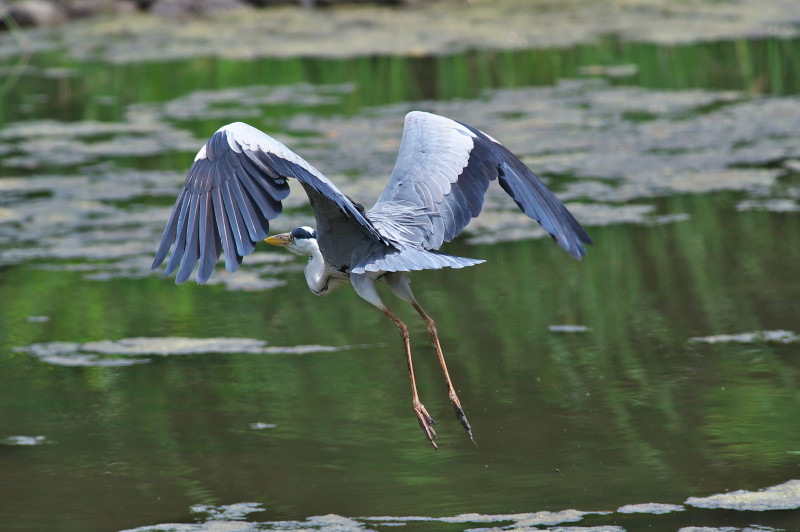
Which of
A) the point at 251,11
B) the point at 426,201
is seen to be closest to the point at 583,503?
the point at 426,201

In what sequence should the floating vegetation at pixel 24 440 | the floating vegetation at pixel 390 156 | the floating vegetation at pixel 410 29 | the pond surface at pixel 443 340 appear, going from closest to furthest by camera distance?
the pond surface at pixel 443 340, the floating vegetation at pixel 24 440, the floating vegetation at pixel 390 156, the floating vegetation at pixel 410 29

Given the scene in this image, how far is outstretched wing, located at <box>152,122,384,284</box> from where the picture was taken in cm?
383

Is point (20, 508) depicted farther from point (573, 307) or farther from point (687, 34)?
point (687, 34)

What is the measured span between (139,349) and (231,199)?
7.02 feet

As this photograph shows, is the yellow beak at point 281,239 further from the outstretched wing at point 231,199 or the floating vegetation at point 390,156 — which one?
the floating vegetation at point 390,156

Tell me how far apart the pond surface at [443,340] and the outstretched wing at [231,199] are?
0.89 metres

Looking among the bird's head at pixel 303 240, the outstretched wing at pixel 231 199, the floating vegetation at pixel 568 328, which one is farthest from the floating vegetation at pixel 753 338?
the outstretched wing at pixel 231 199

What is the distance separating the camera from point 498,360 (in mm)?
5574

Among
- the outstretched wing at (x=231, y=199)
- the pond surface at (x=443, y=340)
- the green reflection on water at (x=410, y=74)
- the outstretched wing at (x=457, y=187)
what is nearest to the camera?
the outstretched wing at (x=231, y=199)

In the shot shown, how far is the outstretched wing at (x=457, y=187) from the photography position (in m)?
4.74

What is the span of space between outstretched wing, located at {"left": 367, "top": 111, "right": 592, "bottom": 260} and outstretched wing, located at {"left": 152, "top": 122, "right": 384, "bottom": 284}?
54cm

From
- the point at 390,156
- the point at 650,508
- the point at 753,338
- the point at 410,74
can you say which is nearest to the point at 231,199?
the point at 650,508

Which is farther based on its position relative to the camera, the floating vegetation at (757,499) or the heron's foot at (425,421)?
the heron's foot at (425,421)

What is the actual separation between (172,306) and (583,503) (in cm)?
302
